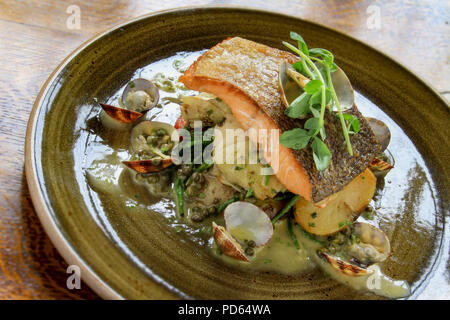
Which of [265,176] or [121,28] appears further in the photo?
[121,28]

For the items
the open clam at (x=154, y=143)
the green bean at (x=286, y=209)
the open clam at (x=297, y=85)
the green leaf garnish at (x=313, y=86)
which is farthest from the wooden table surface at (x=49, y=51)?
the green leaf garnish at (x=313, y=86)

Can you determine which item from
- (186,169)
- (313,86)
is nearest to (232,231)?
(186,169)

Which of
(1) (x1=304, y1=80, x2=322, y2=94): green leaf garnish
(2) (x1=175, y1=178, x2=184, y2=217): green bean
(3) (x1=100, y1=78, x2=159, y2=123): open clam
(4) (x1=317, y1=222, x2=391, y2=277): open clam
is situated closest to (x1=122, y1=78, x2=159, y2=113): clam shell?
(3) (x1=100, y1=78, x2=159, y2=123): open clam

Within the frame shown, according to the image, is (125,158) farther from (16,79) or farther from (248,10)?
(248,10)

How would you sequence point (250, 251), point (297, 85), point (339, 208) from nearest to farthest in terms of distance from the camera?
point (250, 251) → point (297, 85) → point (339, 208)

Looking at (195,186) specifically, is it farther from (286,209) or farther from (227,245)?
(286,209)

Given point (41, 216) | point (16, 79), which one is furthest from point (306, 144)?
point (16, 79)

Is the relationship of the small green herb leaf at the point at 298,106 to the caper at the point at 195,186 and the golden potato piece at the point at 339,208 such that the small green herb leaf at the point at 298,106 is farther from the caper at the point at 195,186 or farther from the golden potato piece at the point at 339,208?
the caper at the point at 195,186
